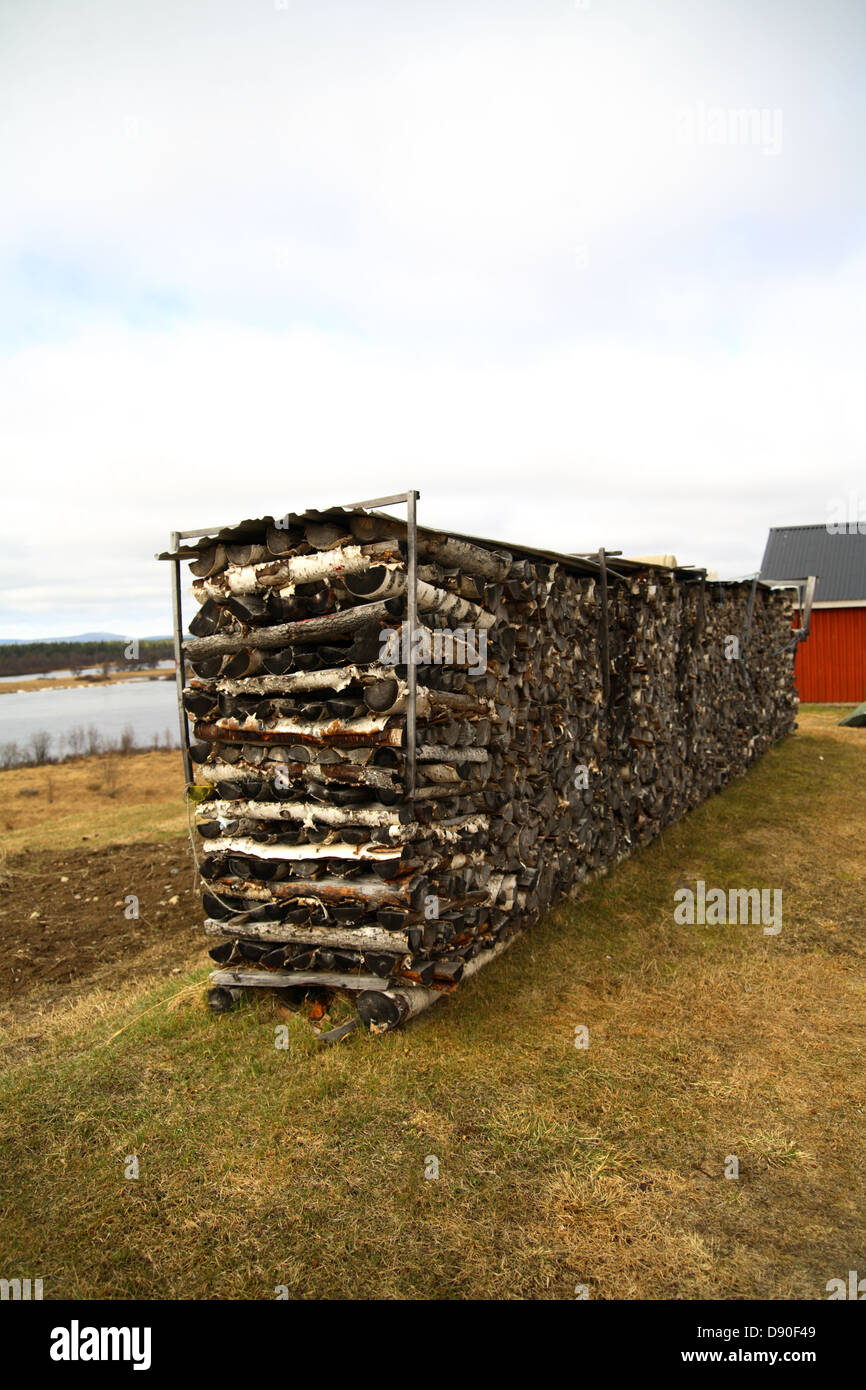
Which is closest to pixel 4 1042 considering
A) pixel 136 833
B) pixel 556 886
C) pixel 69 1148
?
pixel 69 1148

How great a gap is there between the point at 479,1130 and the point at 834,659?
2183cm

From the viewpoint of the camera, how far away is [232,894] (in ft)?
17.6

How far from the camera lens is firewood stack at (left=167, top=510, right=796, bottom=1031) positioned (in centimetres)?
477

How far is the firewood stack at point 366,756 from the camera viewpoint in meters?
4.77

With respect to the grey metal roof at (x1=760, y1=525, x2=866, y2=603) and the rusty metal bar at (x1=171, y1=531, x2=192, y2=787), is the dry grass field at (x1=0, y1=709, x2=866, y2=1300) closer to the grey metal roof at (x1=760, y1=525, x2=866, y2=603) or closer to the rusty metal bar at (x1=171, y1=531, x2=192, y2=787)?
the rusty metal bar at (x1=171, y1=531, x2=192, y2=787)

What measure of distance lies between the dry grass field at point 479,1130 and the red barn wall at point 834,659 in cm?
1781

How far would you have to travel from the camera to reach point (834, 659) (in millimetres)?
22812

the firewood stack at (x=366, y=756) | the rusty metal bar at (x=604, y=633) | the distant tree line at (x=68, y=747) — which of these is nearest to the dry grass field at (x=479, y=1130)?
the firewood stack at (x=366, y=756)

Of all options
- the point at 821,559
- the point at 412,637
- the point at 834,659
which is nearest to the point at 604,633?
the point at 412,637

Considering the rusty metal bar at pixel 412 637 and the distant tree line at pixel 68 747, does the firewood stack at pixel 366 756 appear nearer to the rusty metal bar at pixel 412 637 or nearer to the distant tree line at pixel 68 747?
the rusty metal bar at pixel 412 637

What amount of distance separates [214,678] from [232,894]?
138 cm

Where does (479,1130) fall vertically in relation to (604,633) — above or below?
below

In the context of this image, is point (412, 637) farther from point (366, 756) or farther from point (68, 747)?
point (68, 747)
